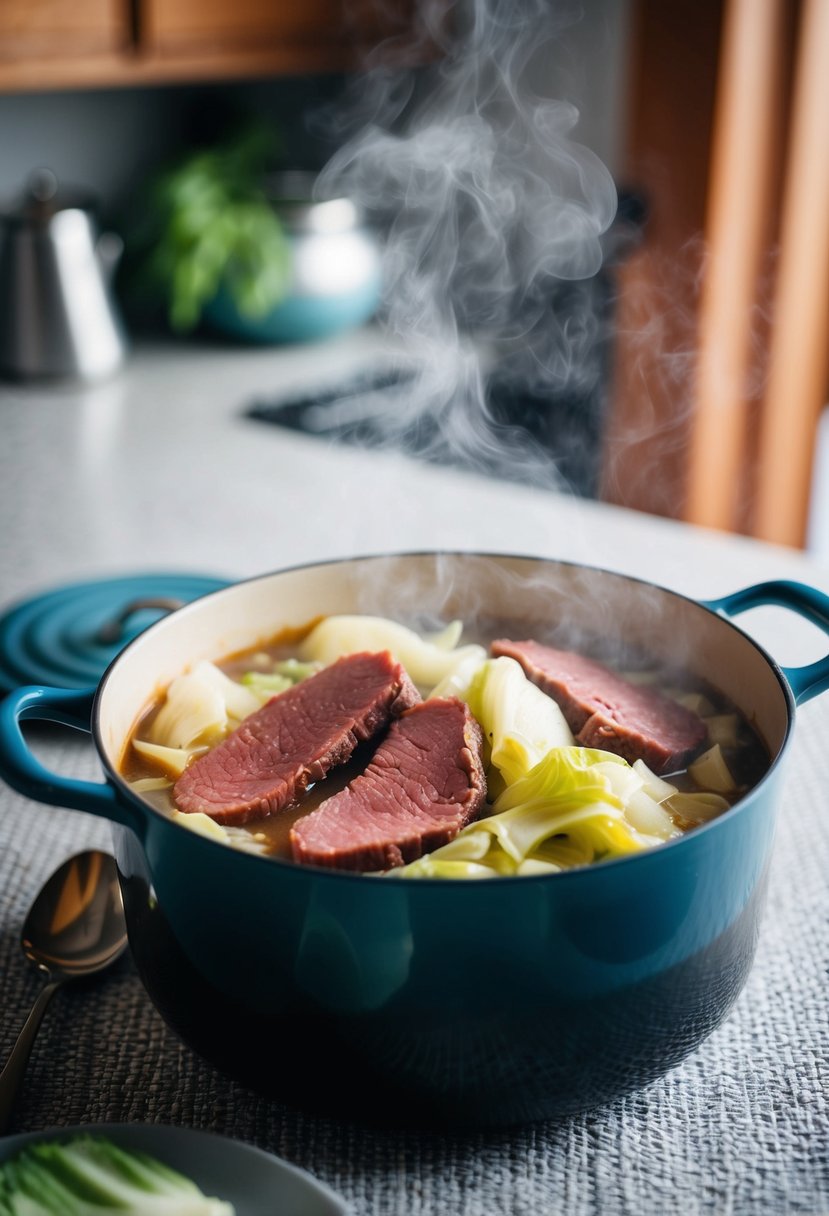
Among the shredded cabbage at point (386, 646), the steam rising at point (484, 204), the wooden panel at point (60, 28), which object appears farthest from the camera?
the steam rising at point (484, 204)

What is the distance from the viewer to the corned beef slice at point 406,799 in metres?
0.78

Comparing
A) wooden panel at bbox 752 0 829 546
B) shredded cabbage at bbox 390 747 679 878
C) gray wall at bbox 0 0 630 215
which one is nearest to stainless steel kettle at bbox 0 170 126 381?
gray wall at bbox 0 0 630 215

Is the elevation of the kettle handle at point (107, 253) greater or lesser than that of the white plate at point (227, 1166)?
greater

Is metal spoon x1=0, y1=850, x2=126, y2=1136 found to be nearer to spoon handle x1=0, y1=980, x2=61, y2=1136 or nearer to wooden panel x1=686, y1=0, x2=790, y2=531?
spoon handle x1=0, y1=980, x2=61, y2=1136

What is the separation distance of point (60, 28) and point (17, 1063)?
89.3 inches

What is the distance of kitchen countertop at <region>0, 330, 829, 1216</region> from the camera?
0.74 metres

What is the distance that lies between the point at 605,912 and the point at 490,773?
0.25 metres

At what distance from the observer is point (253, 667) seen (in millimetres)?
1117

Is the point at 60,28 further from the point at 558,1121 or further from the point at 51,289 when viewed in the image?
the point at 558,1121

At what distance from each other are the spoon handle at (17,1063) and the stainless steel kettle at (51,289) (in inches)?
74.7

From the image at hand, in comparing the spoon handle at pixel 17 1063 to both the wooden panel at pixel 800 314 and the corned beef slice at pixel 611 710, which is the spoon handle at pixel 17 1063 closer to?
the corned beef slice at pixel 611 710

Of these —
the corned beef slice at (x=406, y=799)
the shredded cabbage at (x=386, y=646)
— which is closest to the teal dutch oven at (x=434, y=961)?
the corned beef slice at (x=406, y=799)

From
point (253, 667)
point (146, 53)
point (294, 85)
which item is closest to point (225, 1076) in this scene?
point (253, 667)

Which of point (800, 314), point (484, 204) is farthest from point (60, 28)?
point (800, 314)
